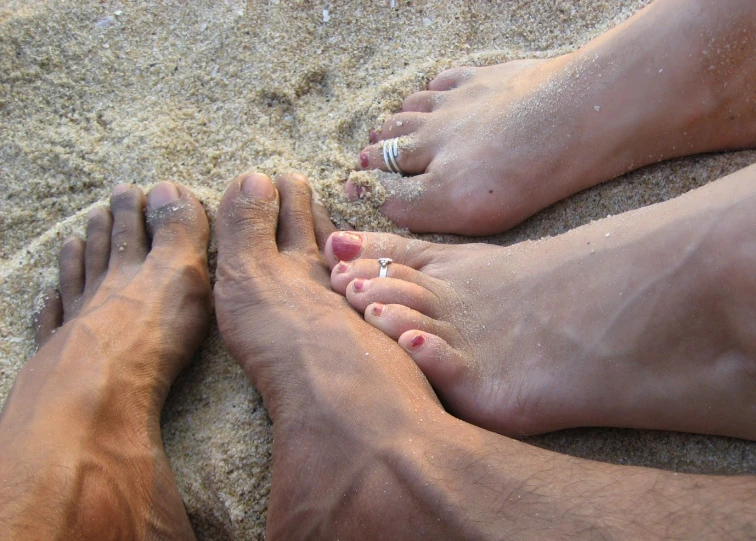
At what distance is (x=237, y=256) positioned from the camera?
1482 millimetres

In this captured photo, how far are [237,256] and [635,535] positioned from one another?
987mm

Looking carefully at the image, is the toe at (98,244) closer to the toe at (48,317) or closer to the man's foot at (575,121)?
the toe at (48,317)

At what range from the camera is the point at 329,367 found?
127 cm

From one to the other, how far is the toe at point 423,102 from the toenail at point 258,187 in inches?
16.9

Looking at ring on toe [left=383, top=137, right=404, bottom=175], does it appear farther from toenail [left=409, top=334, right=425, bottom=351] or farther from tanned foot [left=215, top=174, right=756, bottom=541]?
toenail [left=409, top=334, right=425, bottom=351]

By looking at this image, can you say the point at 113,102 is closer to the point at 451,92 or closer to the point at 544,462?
the point at 451,92

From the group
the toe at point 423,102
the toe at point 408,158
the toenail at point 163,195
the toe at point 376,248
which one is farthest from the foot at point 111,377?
the toe at point 423,102

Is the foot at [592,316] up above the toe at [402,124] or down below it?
below

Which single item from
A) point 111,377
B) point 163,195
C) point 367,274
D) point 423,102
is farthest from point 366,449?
point 423,102

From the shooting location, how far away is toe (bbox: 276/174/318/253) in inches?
60.3

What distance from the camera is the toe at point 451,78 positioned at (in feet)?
5.59

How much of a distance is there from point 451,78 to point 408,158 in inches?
11.2

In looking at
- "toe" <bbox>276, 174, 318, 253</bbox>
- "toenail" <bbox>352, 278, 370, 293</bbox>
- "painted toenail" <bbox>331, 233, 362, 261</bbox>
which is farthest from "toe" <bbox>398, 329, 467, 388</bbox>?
"toe" <bbox>276, 174, 318, 253</bbox>

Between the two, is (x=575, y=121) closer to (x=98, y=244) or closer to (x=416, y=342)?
(x=416, y=342)
